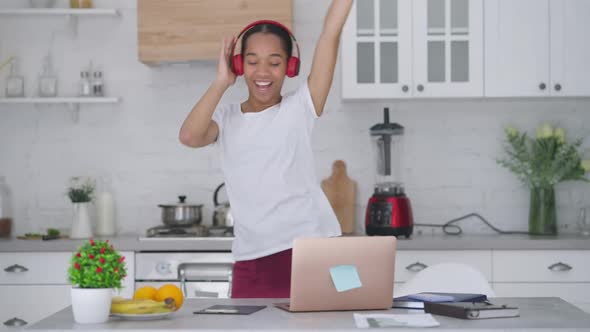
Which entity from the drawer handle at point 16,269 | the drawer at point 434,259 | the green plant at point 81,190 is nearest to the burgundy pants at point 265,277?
the drawer at point 434,259

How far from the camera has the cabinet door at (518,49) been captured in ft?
14.4

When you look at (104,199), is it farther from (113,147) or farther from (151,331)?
(151,331)

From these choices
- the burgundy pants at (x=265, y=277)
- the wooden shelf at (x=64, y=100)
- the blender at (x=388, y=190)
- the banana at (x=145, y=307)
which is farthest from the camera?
the wooden shelf at (x=64, y=100)

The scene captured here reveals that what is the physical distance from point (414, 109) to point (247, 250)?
2270 millimetres

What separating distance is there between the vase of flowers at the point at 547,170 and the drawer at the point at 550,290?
453mm

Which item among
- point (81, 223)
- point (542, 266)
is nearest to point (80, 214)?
point (81, 223)

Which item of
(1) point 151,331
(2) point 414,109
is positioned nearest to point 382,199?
(2) point 414,109

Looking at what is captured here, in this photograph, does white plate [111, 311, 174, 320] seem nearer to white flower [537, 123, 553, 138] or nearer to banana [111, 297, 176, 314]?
banana [111, 297, 176, 314]

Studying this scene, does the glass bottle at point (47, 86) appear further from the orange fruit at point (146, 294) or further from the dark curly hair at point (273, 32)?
the orange fruit at point (146, 294)

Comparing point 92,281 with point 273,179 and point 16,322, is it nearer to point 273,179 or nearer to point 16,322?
point 273,179

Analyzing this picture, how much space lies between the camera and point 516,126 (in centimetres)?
475

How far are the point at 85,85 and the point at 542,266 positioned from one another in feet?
8.38

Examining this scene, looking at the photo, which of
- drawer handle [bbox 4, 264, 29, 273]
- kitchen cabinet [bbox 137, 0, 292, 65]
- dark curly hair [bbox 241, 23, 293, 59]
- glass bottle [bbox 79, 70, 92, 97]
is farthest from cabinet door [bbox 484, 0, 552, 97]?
drawer handle [bbox 4, 264, 29, 273]

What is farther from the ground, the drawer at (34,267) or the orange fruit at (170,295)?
the orange fruit at (170,295)
